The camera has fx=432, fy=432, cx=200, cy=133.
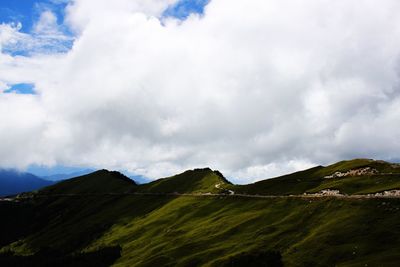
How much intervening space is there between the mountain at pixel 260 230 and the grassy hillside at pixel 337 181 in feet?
0.90

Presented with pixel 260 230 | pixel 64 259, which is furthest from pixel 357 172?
pixel 64 259

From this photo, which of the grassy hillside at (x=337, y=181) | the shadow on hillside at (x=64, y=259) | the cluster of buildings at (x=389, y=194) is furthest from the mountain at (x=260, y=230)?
the cluster of buildings at (x=389, y=194)

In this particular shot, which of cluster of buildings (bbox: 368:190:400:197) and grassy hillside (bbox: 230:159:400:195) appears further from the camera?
grassy hillside (bbox: 230:159:400:195)

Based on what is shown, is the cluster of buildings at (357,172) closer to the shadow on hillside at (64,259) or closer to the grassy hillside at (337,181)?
the grassy hillside at (337,181)

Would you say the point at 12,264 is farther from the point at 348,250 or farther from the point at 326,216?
the point at 348,250

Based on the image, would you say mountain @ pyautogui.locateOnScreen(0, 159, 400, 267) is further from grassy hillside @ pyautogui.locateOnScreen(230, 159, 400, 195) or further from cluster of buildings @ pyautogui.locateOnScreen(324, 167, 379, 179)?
cluster of buildings @ pyautogui.locateOnScreen(324, 167, 379, 179)

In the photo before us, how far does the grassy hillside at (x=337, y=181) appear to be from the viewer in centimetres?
11394

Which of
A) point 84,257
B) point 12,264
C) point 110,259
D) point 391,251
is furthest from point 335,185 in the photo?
point 12,264

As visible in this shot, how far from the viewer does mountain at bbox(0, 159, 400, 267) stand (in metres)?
83.1

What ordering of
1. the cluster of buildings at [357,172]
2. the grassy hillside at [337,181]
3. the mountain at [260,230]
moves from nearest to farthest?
the mountain at [260,230] → the grassy hillside at [337,181] → the cluster of buildings at [357,172]

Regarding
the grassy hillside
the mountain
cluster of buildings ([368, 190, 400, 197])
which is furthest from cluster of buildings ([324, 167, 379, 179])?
cluster of buildings ([368, 190, 400, 197])

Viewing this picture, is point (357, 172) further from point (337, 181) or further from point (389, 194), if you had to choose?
point (389, 194)

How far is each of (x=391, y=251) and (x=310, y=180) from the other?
72.7 metres

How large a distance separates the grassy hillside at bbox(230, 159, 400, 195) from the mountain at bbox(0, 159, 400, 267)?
275mm
